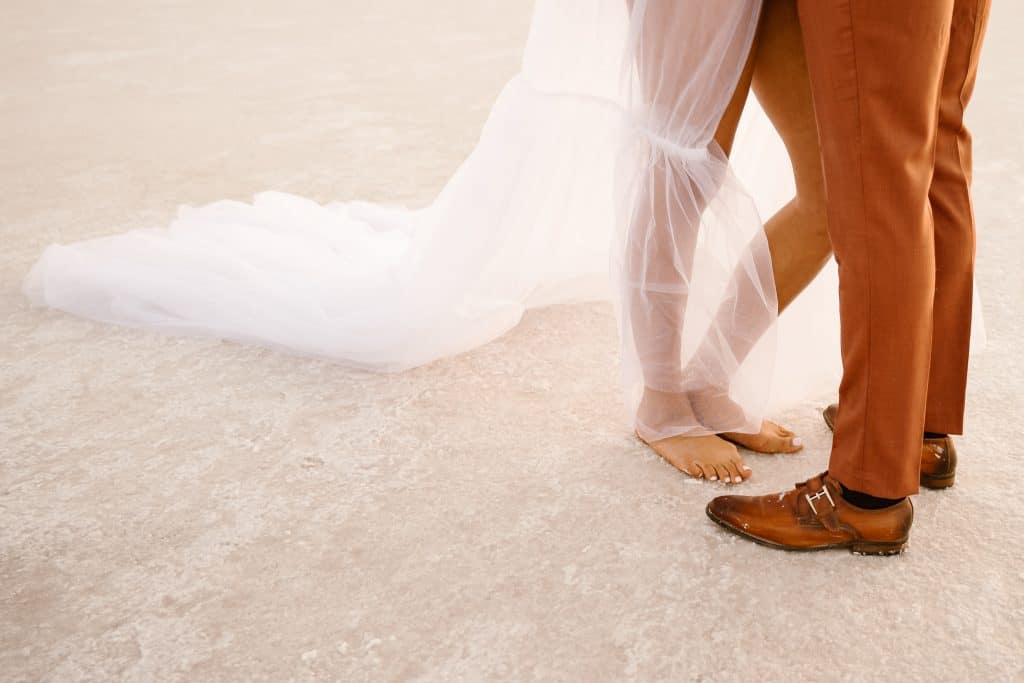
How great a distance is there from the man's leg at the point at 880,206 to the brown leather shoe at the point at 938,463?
0.19 meters

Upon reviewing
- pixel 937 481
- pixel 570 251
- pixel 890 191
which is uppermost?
pixel 890 191

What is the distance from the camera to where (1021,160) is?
Result: 119 inches

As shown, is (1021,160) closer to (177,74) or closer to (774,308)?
(774,308)

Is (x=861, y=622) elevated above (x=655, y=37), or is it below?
below

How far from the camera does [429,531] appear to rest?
1.45 m

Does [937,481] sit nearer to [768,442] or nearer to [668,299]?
[768,442]

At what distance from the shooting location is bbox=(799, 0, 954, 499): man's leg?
3.78ft

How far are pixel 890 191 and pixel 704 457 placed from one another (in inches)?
20.9

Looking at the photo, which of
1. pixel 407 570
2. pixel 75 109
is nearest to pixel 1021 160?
pixel 407 570

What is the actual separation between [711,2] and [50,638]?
3.78 feet

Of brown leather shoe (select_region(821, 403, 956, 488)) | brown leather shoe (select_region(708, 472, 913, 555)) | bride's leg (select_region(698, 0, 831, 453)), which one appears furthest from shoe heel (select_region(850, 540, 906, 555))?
bride's leg (select_region(698, 0, 831, 453))

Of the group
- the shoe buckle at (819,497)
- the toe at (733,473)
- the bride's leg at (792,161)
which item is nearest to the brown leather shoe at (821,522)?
the shoe buckle at (819,497)

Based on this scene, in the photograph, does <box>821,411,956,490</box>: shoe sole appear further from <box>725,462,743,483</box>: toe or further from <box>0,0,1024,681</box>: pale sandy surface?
<box>725,462,743,483</box>: toe

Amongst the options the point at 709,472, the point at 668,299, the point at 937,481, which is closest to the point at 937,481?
the point at 937,481
